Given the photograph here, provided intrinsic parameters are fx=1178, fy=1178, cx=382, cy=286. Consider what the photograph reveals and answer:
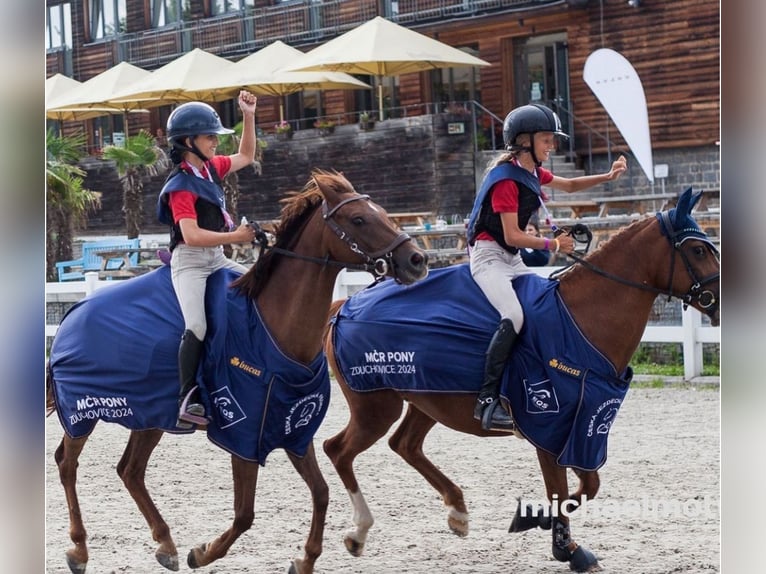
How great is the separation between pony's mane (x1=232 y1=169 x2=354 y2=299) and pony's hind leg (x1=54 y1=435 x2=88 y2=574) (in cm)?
130

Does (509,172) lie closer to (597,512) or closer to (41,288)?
(597,512)

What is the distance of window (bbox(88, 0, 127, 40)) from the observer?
27.7 ft

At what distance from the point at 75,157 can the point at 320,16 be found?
2.48 metres

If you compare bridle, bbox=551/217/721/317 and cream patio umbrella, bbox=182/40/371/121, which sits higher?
cream patio umbrella, bbox=182/40/371/121

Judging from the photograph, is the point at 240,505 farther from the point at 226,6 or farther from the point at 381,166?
the point at 381,166

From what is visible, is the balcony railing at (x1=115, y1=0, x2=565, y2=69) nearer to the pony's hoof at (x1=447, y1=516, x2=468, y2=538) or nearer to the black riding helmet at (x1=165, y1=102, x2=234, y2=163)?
the black riding helmet at (x1=165, y1=102, x2=234, y2=163)

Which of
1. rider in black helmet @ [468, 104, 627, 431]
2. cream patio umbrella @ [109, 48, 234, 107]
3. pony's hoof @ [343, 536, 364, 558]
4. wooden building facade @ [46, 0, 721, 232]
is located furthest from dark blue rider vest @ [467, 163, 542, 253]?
wooden building facade @ [46, 0, 721, 232]

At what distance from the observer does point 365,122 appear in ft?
40.5

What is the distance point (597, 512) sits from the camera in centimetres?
624

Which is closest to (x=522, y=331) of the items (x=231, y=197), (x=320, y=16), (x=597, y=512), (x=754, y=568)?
(x=597, y=512)

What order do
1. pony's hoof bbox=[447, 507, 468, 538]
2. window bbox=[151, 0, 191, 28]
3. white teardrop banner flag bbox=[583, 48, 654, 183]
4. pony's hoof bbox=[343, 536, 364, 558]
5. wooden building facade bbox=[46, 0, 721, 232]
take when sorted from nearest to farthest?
1. pony's hoof bbox=[343, 536, 364, 558]
2. pony's hoof bbox=[447, 507, 468, 538]
3. window bbox=[151, 0, 191, 28]
4. wooden building facade bbox=[46, 0, 721, 232]
5. white teardrop banner flag bbox=[583, 48, 654, 183]

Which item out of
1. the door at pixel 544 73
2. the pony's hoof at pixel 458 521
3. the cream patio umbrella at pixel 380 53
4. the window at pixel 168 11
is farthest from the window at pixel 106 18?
the door at pixel 544 73

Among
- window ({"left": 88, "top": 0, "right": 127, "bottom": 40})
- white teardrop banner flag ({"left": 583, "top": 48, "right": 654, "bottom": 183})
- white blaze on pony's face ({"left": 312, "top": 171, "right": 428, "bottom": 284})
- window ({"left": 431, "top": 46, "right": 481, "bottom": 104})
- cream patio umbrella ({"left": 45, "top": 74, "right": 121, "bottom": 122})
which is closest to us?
white blaze on pony's face ({"left": 312, "top": 171, "right": 428, "bottom": 284})

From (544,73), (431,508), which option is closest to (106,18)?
(431,508)
